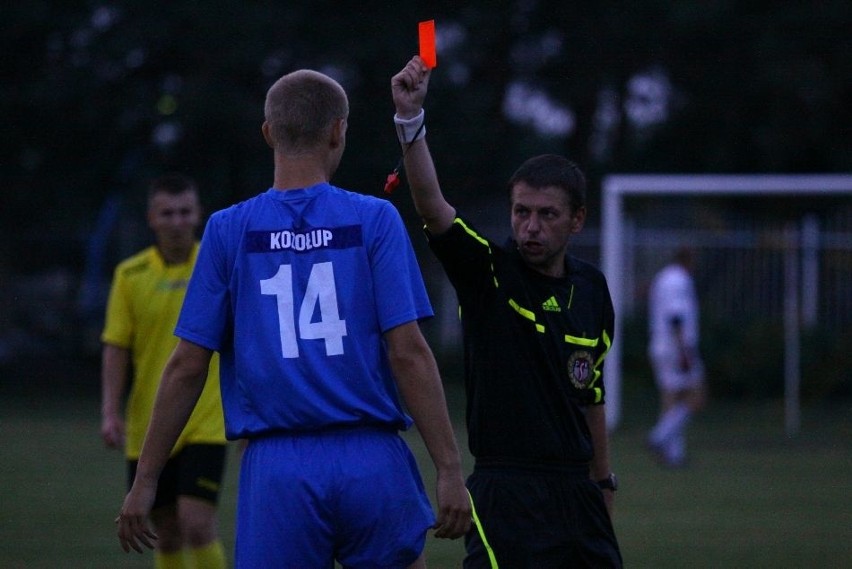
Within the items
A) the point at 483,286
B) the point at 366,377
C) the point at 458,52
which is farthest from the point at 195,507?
the point at 458,52

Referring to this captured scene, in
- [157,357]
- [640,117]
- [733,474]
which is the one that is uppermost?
[640,117]

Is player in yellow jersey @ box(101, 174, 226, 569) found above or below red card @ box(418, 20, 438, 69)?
below

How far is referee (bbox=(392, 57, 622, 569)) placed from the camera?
182 inches

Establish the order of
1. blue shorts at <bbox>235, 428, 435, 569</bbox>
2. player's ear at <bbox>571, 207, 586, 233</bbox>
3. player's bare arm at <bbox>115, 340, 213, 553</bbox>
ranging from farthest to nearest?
player's ear at <bbox>571, 207, 586, 233</bbox>
player's bare arm at <bbox>115, 340, 213, 553</bbox>
blue shorts at <bbox>235, 428, 435, 569</bbox>

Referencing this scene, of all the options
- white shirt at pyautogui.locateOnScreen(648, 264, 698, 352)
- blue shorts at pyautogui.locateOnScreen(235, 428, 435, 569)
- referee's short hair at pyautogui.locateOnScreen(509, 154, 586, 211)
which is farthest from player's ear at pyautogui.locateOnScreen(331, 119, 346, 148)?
white shirt at pyautogui.locateOnScreen(648, 264, 698, 352)

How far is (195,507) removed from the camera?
276 inches

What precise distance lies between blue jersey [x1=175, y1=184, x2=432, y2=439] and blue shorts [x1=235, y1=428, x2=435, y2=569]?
64mm

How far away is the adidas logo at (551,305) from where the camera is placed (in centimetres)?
483

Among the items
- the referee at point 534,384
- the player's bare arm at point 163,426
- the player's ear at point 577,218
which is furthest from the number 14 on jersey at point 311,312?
the player's ear at point 577,218

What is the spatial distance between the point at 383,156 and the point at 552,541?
18460 millimetres

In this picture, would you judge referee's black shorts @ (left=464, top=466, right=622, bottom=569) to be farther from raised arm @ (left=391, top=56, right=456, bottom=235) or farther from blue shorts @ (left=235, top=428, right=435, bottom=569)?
raised arm @ (left=391, top=56, right=456, bottom=235)

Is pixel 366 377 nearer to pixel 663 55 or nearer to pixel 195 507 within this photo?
pixel 195 507

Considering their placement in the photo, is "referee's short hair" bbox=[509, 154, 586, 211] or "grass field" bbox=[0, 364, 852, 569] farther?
"grass field" bbox=[0, 364, 852, 569]

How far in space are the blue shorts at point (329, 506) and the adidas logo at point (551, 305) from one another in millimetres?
1004
